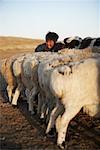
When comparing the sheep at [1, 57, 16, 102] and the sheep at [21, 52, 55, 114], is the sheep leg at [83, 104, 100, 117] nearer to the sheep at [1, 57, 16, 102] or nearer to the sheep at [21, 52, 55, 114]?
the sheep at [21, 52, 55, 114]

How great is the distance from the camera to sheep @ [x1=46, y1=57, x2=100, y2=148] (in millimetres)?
8008

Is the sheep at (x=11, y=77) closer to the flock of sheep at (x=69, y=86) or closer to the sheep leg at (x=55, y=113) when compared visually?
the flock of sheep at (x=69, y=86)

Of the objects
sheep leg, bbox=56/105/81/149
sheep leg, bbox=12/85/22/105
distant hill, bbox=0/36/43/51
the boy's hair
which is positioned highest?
the boy's hair

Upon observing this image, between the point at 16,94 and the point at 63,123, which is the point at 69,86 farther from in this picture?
the point at 16,94

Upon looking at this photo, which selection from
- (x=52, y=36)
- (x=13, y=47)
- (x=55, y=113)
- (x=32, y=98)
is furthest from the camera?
(x=13, y=47)

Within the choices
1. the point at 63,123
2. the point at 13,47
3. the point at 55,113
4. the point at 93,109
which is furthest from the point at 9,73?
the point at 13,47

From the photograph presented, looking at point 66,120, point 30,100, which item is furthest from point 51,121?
point 30,100

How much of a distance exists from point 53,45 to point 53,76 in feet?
19.9

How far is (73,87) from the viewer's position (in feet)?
26.3

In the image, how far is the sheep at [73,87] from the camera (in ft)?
26.3

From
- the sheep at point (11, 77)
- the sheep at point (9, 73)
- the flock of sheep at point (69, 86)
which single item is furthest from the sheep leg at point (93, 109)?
the sheep at point (9, 73)

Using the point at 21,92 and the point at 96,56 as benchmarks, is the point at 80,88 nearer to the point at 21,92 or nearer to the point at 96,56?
the point at 96,56

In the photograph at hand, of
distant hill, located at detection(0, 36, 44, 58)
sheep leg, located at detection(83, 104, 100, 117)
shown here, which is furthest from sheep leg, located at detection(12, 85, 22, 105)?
distant hill, located at detection(0, 36, 44, 58)

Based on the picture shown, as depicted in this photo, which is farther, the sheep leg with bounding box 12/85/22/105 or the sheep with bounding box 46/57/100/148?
the sheep leg with bounding box 12/85/22/105
